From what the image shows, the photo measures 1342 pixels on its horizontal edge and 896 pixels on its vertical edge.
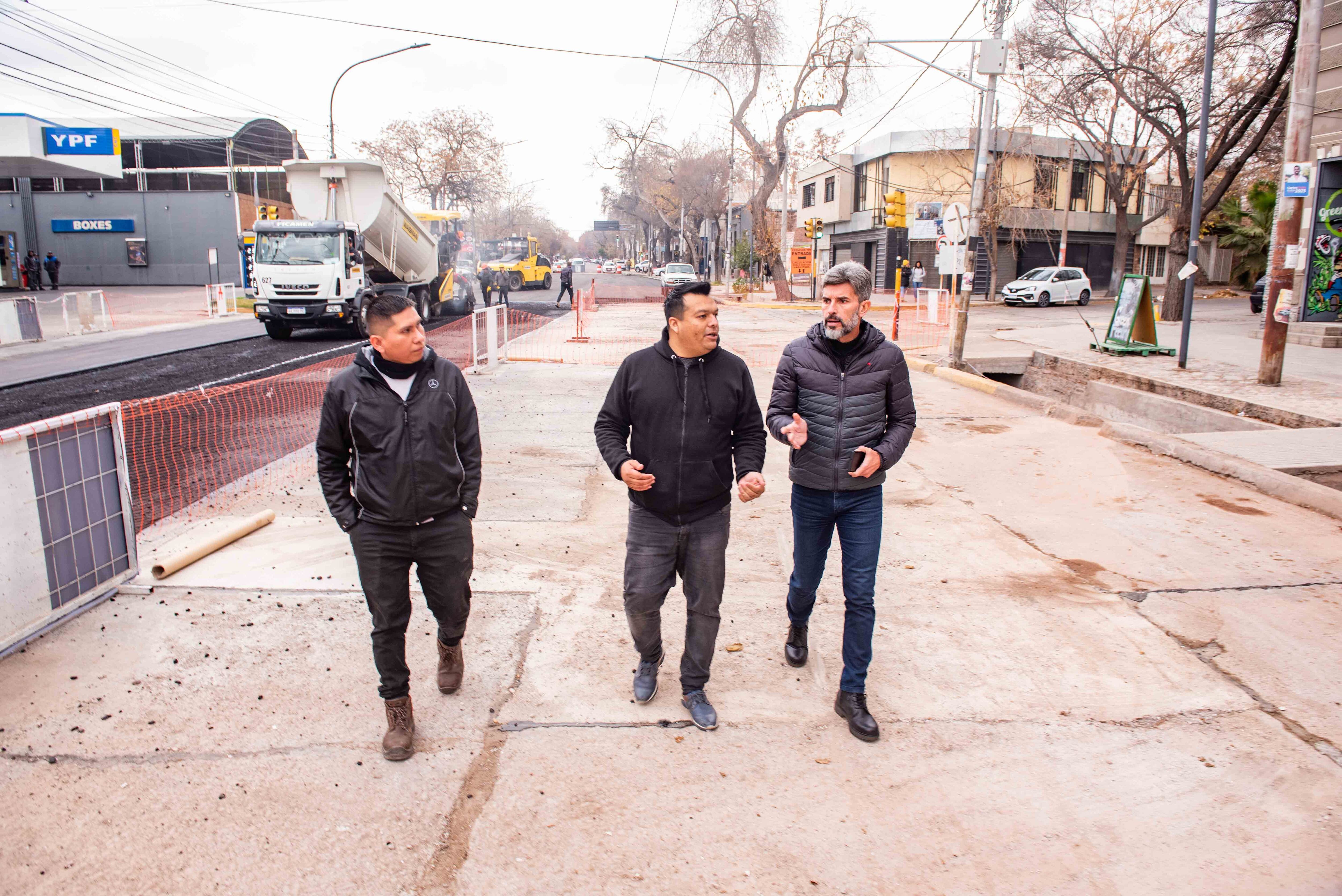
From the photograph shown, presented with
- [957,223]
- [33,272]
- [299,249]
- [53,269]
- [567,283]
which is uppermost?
[957,223]

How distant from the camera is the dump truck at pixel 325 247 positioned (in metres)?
20.0

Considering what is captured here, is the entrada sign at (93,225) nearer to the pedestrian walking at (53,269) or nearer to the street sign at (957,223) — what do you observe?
the pedestrian walking at (53,269)

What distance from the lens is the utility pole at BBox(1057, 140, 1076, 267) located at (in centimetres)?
3956

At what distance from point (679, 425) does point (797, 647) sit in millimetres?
1401

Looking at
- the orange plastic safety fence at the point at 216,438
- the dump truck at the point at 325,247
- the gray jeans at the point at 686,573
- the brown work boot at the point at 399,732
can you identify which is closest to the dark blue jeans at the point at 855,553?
the gray jeans at the point at 686,573

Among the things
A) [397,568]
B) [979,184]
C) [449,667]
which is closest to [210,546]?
[449,667]

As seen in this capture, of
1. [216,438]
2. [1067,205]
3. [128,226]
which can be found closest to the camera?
[216,438]

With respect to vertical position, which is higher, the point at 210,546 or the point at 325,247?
the point at 325,247

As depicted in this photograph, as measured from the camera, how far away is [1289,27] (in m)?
19.8

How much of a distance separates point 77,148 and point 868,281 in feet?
111

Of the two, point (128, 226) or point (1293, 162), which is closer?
point (1293, 162)

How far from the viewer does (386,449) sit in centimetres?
336

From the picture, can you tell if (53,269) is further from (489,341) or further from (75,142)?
(489,341)


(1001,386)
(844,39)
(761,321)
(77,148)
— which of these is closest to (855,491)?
(1001,386)
